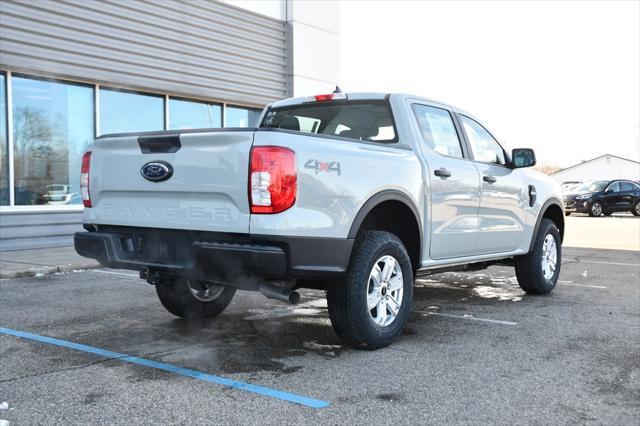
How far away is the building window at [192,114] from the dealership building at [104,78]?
0.02m

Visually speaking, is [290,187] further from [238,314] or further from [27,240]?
[27,240]

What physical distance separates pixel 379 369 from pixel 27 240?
8531mm

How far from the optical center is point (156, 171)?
4.27m

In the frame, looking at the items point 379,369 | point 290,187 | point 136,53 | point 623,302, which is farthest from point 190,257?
point 136,53

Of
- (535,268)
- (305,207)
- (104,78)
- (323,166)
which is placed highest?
(104,78)

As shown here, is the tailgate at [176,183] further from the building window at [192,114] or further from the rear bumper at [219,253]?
the building window at [192,114]

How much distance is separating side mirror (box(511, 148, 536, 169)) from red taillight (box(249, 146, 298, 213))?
11.0 feet

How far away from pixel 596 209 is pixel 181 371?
84.6ft

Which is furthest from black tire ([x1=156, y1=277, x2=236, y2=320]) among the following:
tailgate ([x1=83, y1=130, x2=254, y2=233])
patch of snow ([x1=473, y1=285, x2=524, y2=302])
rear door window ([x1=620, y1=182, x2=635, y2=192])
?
rear door window ([x1=620, y1=182, x2=635, y2=192])

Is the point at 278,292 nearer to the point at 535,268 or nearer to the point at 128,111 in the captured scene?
the point at 535,268

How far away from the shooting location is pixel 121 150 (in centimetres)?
454

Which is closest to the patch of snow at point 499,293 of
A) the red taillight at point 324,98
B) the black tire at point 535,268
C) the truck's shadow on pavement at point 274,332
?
the truck's shadow on pavement at point 274,332

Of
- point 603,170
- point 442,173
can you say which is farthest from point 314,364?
point 603,170

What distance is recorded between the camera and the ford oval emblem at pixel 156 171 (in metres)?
4.22
